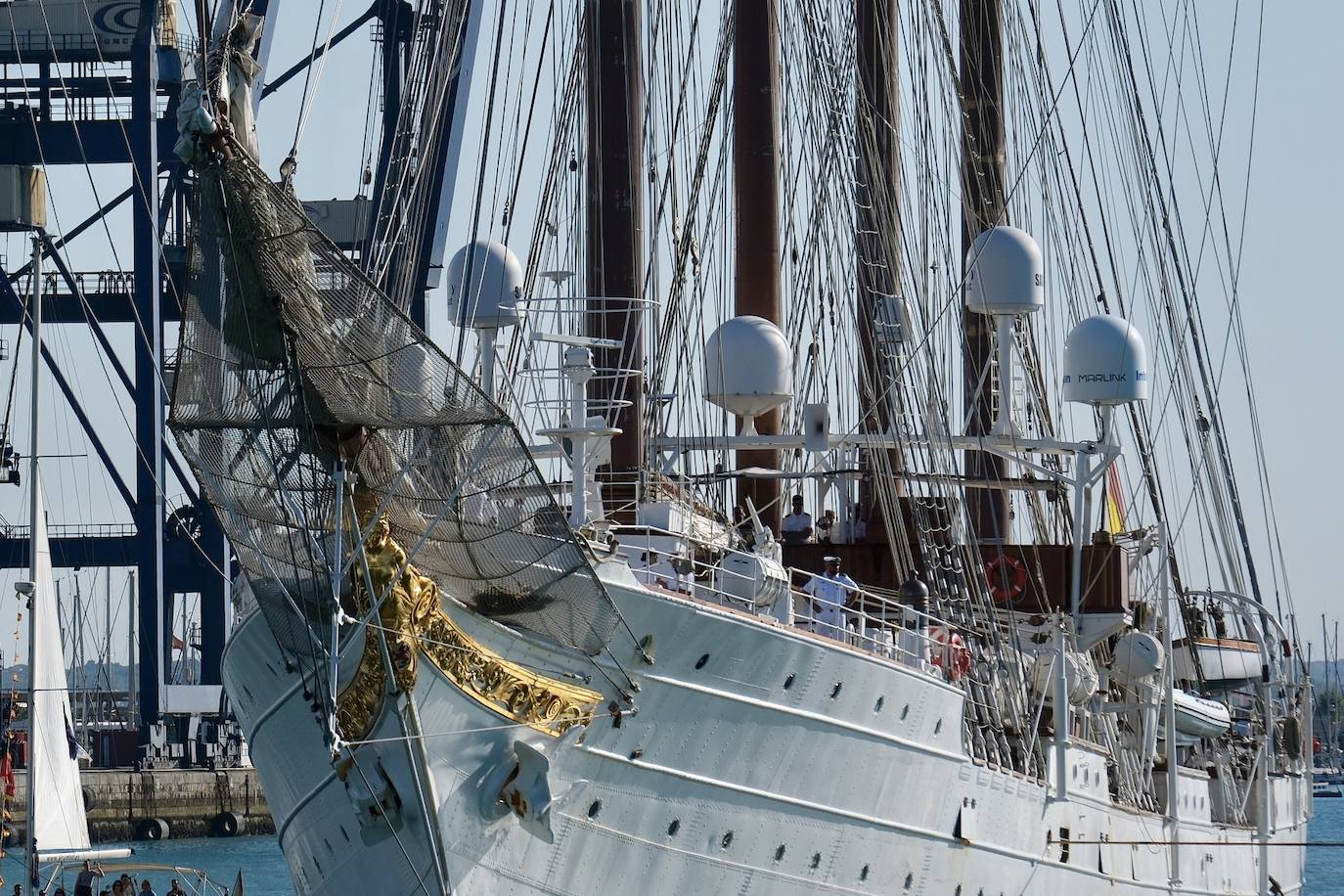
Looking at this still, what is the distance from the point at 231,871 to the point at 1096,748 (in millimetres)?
33014

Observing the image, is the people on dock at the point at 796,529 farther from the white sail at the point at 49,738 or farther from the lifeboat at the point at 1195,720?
the white sail at the point at 49,738

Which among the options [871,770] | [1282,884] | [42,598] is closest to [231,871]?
[42,598]

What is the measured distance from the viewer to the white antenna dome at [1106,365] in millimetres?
34719

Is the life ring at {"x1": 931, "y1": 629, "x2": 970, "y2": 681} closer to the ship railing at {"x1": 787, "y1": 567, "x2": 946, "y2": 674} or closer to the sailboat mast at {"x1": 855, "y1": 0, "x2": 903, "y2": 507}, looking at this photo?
the ship railing at {"x1": 787, "y1": 567, "x2": 946, "y2": 674}

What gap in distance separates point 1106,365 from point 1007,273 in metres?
2.29

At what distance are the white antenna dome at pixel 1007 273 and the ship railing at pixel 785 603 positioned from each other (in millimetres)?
7240

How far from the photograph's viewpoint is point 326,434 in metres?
22.7

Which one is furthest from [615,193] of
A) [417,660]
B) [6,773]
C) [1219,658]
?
[6,773]

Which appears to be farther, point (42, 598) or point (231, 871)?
point (231, 871)

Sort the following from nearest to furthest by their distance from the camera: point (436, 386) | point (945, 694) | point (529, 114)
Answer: point (436, 386), point (945, 694), point (529, 114)

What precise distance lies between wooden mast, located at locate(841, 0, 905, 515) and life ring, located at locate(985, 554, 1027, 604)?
2.01 m

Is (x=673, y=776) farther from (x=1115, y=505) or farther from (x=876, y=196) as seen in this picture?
(x=1115, y=505)

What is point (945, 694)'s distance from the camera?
28.4 meters

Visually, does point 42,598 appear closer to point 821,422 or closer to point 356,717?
point 821,422
